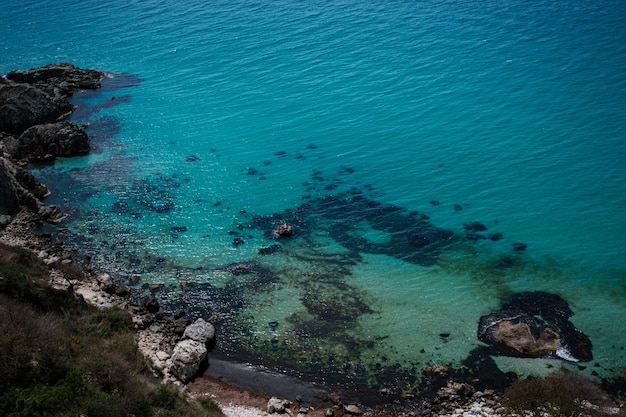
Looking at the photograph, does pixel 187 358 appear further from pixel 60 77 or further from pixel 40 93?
pixel 60 77

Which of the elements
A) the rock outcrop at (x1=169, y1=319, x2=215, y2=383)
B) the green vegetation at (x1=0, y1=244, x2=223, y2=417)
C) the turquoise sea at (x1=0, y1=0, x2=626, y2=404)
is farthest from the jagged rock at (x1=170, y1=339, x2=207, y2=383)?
the turquoise sea at (x1=0, y1=0, x2=626, y2=404)

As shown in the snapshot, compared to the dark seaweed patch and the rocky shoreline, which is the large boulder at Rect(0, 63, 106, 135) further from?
the dark seaweed patch

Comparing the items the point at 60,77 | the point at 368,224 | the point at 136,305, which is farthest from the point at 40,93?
the point at 368,224

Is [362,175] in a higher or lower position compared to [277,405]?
higher

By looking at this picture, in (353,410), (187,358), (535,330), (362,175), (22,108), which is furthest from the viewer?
(22,108)

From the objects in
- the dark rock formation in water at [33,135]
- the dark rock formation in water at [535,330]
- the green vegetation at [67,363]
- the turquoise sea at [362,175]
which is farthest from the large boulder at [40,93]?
the dark rock formation in water at [535,330]

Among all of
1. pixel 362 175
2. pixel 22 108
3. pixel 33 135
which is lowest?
pixel 362 175
